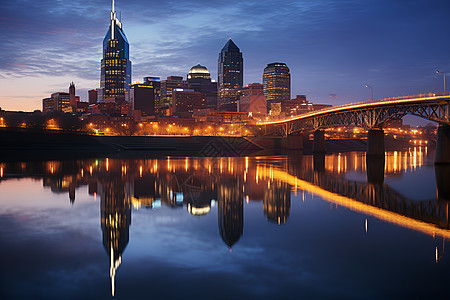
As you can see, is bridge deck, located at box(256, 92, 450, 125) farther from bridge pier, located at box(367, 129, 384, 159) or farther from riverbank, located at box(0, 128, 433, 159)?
riverbank, located at box(0, 128, 433, 159)

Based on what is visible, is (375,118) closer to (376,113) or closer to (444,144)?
(376,113)

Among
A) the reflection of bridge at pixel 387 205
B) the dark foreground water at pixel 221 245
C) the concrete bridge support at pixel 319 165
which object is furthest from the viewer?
the concrete bridge support at pixel 319 165

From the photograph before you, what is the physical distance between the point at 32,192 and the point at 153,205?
11.1m

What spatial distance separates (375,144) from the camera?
8625 cm

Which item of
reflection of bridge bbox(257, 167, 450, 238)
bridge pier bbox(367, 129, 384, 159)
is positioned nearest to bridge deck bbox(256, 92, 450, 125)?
bridge pier bbox(367, 129, 384, 159)

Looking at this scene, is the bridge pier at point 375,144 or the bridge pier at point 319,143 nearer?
the bridge pier at point 375,144

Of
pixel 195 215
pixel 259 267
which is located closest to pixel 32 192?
pixel 195 215

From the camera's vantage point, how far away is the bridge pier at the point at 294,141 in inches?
5728

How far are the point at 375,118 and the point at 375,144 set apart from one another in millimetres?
5845

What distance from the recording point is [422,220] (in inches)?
774

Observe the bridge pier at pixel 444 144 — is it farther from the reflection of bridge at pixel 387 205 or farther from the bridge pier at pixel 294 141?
the bridge pier at pixel 294 141

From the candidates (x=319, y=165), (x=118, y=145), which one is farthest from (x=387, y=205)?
(x=118, y=145)

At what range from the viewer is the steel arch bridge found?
65688mm

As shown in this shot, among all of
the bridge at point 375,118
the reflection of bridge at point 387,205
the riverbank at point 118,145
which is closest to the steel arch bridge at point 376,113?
the bridge at point 375,118
